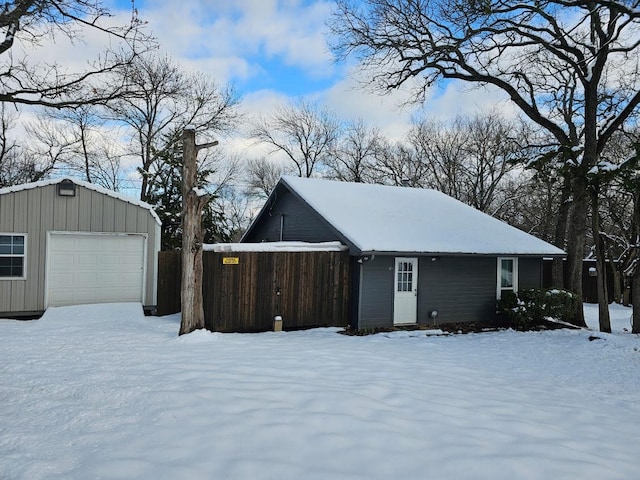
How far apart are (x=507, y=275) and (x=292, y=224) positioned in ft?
21.5

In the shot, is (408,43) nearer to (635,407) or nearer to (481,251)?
(481,251)

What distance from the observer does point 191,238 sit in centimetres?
903

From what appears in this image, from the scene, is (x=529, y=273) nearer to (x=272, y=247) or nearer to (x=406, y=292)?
(x=406, y=292)

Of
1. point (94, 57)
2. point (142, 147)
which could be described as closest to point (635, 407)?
point (94, 57)

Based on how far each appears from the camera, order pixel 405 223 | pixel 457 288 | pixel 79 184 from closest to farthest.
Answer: pixel 79 184 → pixel 457 288 → pixel 405 223

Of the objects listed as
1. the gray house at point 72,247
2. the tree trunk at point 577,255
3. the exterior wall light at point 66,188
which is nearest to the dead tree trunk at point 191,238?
the gray house at point 72,247

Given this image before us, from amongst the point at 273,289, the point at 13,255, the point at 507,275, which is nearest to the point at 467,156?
the point at 507,275

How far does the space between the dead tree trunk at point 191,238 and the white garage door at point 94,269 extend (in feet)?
12.2

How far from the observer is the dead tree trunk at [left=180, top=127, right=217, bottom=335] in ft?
29.6

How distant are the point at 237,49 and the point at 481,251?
29.5 ft

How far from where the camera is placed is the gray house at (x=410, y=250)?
11.3 meters

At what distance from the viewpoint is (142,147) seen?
76.1 ft

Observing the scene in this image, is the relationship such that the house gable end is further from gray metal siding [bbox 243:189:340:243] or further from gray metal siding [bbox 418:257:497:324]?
gray metal siding [bbox 418:257:497:324]

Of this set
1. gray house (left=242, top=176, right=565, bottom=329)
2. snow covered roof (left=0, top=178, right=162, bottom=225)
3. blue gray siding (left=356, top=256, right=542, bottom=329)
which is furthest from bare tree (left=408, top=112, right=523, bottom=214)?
snow covered roof (left=0, top=178, right=162, bottom=225)
